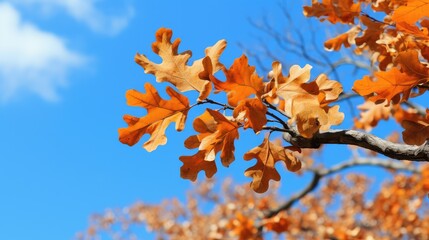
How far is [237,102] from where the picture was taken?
1.23 metres

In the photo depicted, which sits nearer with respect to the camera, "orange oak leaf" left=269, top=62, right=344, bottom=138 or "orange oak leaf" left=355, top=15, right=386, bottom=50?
"orange oak leaf" left=269, top=62, right=344, bottom=138

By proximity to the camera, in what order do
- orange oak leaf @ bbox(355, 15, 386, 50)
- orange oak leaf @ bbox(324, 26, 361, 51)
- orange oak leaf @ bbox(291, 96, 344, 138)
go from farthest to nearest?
1. orange oak leaf @ bbox(324, 26, 361, 51)
2. orange oak leaf @ bbox(355, 15, 386, 50)
3. orange oak leaf @ bbox(291, 96, 344, 138)

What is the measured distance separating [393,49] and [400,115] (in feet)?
5.94

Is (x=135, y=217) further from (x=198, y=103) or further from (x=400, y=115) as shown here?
(x=198, y=103)

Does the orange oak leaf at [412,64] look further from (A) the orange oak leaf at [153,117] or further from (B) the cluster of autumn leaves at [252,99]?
(A) the orange oak leaf at [153,117]

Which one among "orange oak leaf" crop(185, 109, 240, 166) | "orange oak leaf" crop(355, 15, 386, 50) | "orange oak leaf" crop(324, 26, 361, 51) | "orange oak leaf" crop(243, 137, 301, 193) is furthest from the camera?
"orange oak leaf" crop(324, 26, 361, 51)

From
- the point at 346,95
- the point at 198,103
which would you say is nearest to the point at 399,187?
the point at 346,95

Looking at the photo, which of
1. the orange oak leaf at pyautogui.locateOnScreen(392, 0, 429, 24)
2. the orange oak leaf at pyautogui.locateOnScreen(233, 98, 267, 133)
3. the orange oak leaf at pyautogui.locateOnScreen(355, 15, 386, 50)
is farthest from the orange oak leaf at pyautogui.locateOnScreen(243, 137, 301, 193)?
the orange oak leaf at pyautogui.locateOnScreen(355, 15, 386, 50)

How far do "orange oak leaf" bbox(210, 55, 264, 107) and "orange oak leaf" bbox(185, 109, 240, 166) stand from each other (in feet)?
0.20

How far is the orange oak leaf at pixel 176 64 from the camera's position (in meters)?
1.33

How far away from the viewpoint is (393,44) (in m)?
1.63

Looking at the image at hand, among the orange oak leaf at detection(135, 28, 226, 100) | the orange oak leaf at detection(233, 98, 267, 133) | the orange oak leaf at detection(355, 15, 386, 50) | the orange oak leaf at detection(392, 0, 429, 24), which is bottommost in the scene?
the orange oak leaf at detection(392, 0, 429, 24)

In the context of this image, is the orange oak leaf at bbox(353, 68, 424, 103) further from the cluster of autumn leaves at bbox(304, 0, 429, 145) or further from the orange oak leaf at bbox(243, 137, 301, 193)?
the orange oak leaf at bbox(243, 137, 301, 193)

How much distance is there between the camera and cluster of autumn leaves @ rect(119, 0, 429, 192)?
3.90 feet
